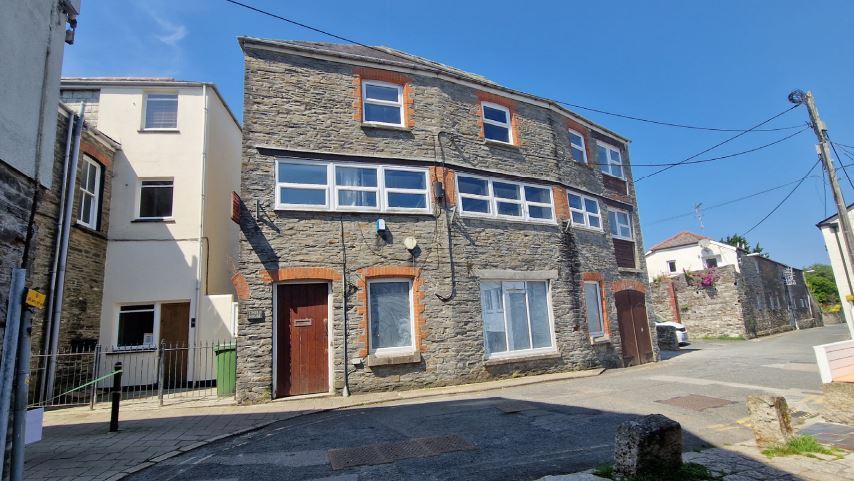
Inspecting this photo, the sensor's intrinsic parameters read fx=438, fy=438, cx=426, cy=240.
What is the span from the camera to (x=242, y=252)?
10.1 meters

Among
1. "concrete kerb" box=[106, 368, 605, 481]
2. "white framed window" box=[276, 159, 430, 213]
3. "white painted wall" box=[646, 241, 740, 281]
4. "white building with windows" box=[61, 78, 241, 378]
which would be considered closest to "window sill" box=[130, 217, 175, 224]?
"white building with windows" box=[61, 78, 241, 378]

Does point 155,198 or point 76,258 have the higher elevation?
point 155,198

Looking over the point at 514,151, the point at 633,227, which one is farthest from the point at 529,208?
the point at 633,227

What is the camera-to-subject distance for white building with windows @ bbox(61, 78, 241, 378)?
12805mm

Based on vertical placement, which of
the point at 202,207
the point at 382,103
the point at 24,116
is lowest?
the point at 24,116

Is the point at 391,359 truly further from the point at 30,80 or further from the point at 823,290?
the point at 823,290

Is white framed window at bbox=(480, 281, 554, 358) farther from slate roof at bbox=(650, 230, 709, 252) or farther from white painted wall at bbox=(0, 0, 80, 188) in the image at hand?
slate roof at bbox=(650, 230, 709, 252)

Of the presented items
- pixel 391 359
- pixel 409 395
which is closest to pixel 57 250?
pixel 391 359

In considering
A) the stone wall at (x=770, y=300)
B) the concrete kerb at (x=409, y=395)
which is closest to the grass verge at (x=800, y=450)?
the concrete kerb at (x=409, y=395)

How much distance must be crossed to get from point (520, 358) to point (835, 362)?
21.7ft

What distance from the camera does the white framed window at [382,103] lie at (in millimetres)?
12453

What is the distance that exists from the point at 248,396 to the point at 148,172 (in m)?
8.41

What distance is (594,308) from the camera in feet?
48.4

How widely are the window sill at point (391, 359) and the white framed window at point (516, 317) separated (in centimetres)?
219
